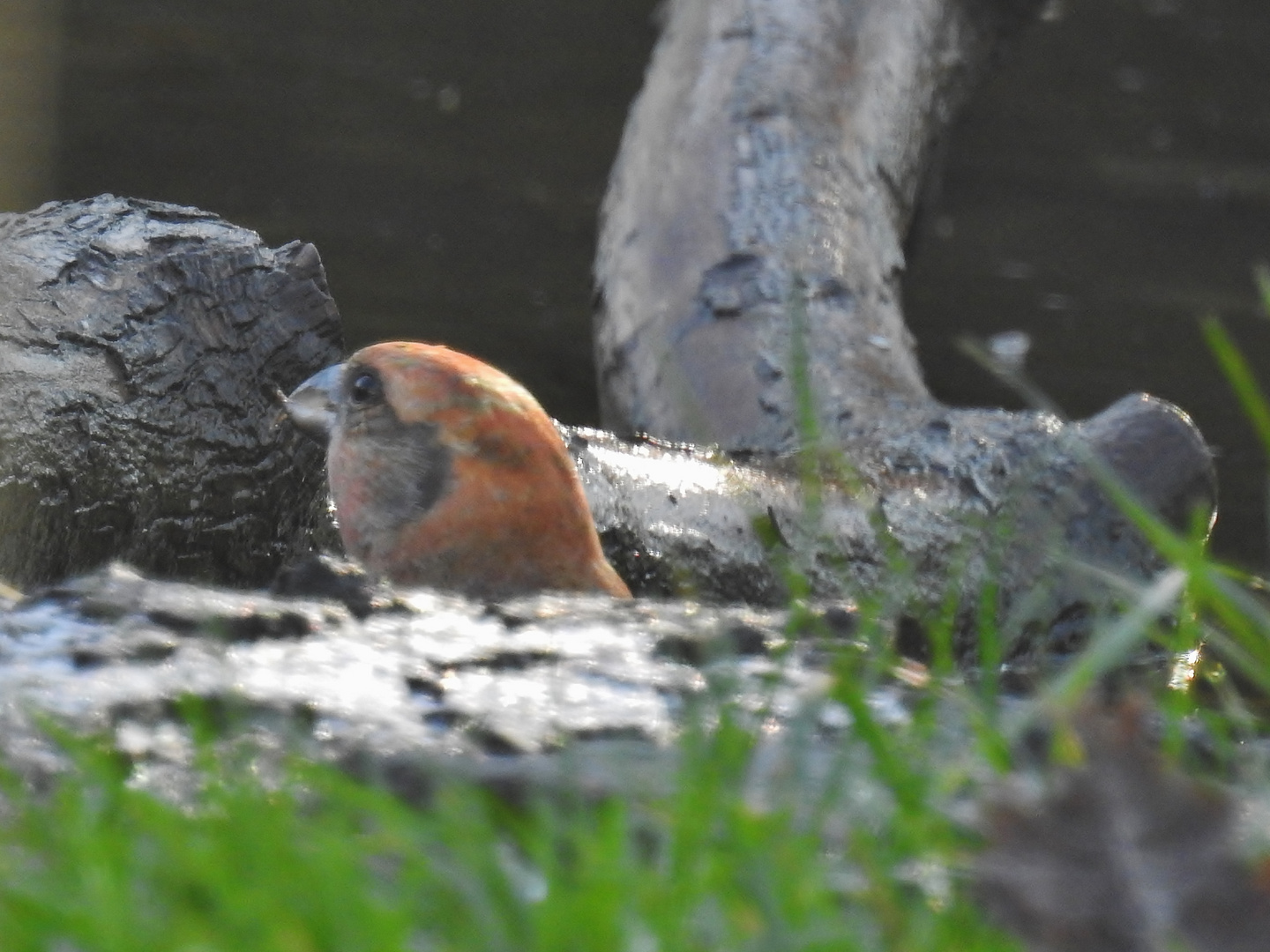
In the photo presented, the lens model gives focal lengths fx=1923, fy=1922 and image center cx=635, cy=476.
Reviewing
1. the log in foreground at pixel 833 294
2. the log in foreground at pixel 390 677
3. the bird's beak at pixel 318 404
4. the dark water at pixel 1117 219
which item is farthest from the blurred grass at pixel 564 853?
the dark water at pixel 1117 219

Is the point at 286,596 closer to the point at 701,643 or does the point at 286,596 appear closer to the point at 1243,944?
the point at 701,643

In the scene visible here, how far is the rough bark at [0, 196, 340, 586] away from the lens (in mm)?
3652

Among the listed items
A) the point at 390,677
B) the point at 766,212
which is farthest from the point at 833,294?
the point at 390,677

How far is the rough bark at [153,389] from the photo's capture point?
12.0 ft

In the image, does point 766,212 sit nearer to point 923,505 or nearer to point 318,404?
point 923,505

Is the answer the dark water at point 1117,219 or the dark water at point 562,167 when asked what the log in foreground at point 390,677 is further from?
the dark water at point 1117,219

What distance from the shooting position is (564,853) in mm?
1680

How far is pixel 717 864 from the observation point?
1.43 metres

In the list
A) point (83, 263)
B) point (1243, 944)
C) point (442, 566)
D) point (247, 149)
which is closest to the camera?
point (1243, 944)

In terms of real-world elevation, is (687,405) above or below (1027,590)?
above

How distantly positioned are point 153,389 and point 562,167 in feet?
20.7

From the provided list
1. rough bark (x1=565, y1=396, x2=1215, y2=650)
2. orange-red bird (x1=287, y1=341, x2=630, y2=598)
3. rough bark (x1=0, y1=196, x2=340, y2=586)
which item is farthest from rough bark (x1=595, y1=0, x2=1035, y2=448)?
orange-red bird (x1=287, y1=341, x2=630, y2=598)

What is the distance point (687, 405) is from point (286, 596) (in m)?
0.55

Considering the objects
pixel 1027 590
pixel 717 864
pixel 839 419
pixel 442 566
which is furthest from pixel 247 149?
pixel 717 864
